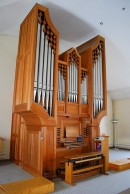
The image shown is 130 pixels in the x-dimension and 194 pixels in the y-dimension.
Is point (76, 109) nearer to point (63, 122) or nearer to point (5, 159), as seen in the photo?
point (63, 122)

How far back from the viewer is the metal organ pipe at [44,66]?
4.12m

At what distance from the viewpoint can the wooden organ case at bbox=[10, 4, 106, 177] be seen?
4102 mm

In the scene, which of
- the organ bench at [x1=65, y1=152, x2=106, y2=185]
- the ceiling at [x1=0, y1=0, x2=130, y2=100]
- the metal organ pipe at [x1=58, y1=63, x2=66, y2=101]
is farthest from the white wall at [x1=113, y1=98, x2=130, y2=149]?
the metal organ pipe at [x1=58, y1=63, x2=66, y2=101]

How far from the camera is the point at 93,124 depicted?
203 inches

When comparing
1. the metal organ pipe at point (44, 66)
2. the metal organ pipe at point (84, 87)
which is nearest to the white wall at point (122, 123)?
the metal organ pipe at point (84, 87)

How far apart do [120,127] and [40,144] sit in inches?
264

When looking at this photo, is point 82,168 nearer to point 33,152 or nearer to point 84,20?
point 33,152

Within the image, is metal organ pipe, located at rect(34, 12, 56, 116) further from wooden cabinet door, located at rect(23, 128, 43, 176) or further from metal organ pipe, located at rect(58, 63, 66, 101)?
wooden cabinet door, located at rect(23, 128, 43, 176)

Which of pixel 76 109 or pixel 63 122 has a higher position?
pixel 76 109

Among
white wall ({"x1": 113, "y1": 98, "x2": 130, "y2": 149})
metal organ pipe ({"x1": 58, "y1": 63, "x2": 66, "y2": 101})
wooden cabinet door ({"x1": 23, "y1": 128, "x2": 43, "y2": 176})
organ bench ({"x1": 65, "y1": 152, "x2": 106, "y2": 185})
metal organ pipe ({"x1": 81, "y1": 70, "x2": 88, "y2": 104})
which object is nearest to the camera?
organ bench ({"x1": 65, "y1": 152, "x2": 106, "y2": 185})

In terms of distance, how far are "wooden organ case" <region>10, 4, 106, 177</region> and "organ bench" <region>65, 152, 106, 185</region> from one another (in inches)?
17.9

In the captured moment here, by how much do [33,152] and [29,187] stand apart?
1.26m

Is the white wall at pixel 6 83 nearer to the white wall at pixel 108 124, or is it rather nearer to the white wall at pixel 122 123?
the white wall at pixel 108 124

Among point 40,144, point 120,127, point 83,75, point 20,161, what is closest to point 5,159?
point 20,161
